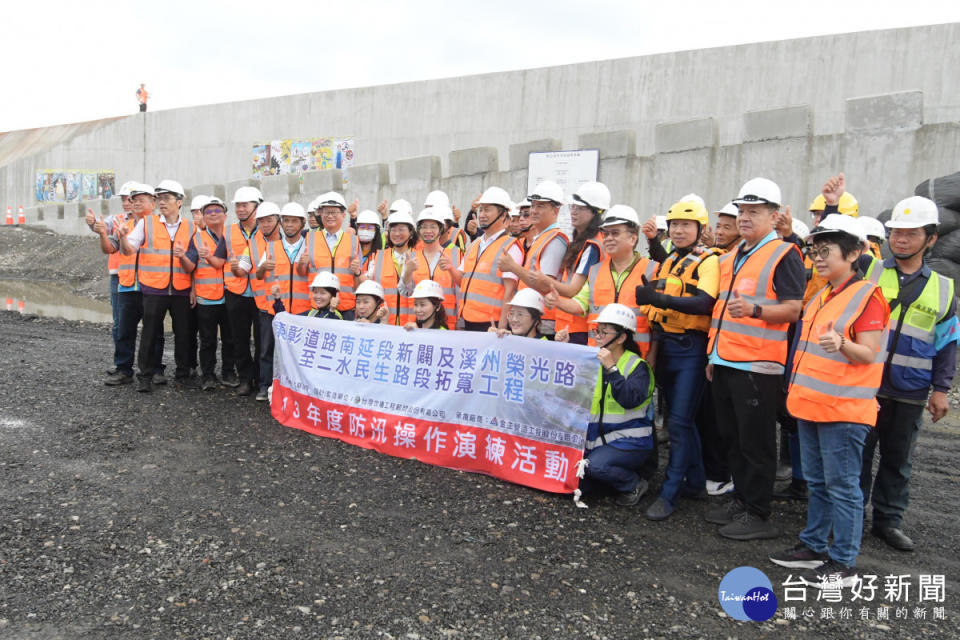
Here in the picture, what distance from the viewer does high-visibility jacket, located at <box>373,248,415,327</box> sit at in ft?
22.5

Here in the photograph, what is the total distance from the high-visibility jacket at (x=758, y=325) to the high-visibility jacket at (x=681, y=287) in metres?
0.31

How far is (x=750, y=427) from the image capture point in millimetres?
4422

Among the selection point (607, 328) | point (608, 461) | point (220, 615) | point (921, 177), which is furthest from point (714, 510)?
point (921, 177)

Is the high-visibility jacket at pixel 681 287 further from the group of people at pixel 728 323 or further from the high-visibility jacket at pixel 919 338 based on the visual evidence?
the high-visibility jacket at pixel 919 338

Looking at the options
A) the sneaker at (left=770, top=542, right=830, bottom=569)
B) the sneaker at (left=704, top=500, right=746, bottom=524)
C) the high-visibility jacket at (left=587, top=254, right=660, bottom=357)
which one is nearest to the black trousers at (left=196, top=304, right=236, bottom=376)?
the high-visibility jacket at (left=587, top=254, right=660, bottom=357)

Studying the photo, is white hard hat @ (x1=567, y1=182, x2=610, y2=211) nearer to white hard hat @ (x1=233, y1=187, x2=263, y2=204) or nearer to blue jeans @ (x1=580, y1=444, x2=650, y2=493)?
blue jeans @ (x1=580, y1=444, x2=650, y2=493)

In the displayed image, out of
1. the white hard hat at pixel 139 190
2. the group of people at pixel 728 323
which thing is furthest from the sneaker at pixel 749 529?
the white hard hat at pixel 139 190

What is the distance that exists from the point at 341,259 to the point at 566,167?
22.2ft

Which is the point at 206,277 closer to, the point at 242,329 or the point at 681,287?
the point at 242,329

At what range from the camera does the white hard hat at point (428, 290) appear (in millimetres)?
6113

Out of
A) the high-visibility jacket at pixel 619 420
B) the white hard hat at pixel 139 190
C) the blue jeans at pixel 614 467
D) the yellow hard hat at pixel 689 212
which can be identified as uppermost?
the white hard hat at pixel 139 190

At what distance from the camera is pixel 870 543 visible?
178 inches

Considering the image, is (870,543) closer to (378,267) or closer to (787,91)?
(378,267)

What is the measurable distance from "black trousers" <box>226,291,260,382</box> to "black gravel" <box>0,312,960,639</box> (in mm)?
1493
